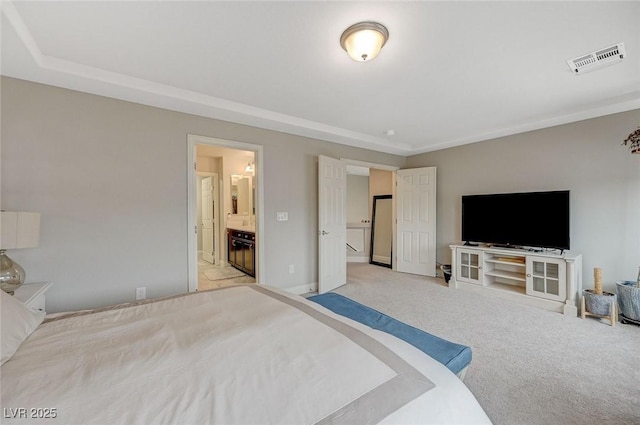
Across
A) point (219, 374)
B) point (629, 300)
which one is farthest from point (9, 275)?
point (629, 300)

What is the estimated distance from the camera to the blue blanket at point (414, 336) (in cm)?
140

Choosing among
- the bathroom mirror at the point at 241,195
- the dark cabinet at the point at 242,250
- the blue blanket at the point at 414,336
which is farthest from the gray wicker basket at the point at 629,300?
the bathroom mirror at the point at 241,195

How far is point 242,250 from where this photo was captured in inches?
193

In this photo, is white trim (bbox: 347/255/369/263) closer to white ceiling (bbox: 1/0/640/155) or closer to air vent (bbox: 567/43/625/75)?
white ceiling (bbox: 1/0/640/155)

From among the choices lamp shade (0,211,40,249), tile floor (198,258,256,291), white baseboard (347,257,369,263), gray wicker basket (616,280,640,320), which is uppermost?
lamp shade (0,211,40,249)

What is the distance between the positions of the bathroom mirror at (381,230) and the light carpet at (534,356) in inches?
87.2

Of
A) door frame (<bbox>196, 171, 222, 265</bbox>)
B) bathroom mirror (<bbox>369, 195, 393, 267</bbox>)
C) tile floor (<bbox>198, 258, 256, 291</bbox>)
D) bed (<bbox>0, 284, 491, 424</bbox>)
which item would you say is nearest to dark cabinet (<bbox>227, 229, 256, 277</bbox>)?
tile floor (<bbox>198, 258, 256, 291</bbox>)

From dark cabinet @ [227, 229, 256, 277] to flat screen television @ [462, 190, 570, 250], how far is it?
349 cm

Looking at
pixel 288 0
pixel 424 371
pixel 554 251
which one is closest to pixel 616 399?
pixel 424 371

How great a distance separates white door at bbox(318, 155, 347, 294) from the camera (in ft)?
12.8

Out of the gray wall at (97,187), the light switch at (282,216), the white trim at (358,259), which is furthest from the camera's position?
the white trim at (358,259)

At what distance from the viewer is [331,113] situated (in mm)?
3354

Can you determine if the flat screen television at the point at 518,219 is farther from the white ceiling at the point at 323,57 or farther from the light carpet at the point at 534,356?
the white ceiling at the point at 323,57

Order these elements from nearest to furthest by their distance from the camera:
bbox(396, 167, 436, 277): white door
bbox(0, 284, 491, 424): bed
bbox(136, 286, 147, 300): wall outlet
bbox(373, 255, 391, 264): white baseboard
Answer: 1. bbox(0, 284, 491, 424): bed
2. bbox(136, 286, 147, 300): wall outlet
3. bbox(396, 167, 436, 277): white door
4. bbox(373, 255, 391, 264): white baseboard
